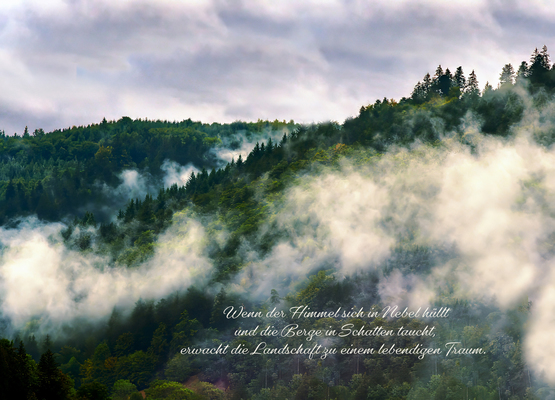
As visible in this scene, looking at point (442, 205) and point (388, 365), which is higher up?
point (442, 205)

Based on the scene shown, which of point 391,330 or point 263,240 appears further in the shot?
point 263,240

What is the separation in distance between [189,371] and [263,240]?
172ft

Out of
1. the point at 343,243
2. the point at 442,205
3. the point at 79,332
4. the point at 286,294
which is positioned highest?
the point at 442,205

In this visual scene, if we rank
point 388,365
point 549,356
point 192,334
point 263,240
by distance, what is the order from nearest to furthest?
point 549,356
point 388,365
point 192,334
point 263,240

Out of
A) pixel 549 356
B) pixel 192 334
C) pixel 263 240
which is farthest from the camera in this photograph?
pixel 263 240

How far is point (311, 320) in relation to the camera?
15975 cm

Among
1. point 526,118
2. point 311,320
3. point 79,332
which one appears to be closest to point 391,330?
point 311,320

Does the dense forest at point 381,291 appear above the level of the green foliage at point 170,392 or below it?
above

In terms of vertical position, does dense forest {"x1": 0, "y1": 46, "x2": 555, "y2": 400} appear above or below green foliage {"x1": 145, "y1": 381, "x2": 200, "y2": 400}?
above

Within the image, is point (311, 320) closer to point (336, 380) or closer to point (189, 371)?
point (336, 380)

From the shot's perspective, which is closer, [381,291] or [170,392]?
[170,392]

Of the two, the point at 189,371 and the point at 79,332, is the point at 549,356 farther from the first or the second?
the point at 79,332

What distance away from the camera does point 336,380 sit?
140 m

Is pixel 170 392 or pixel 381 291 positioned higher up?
pixel 381 291
